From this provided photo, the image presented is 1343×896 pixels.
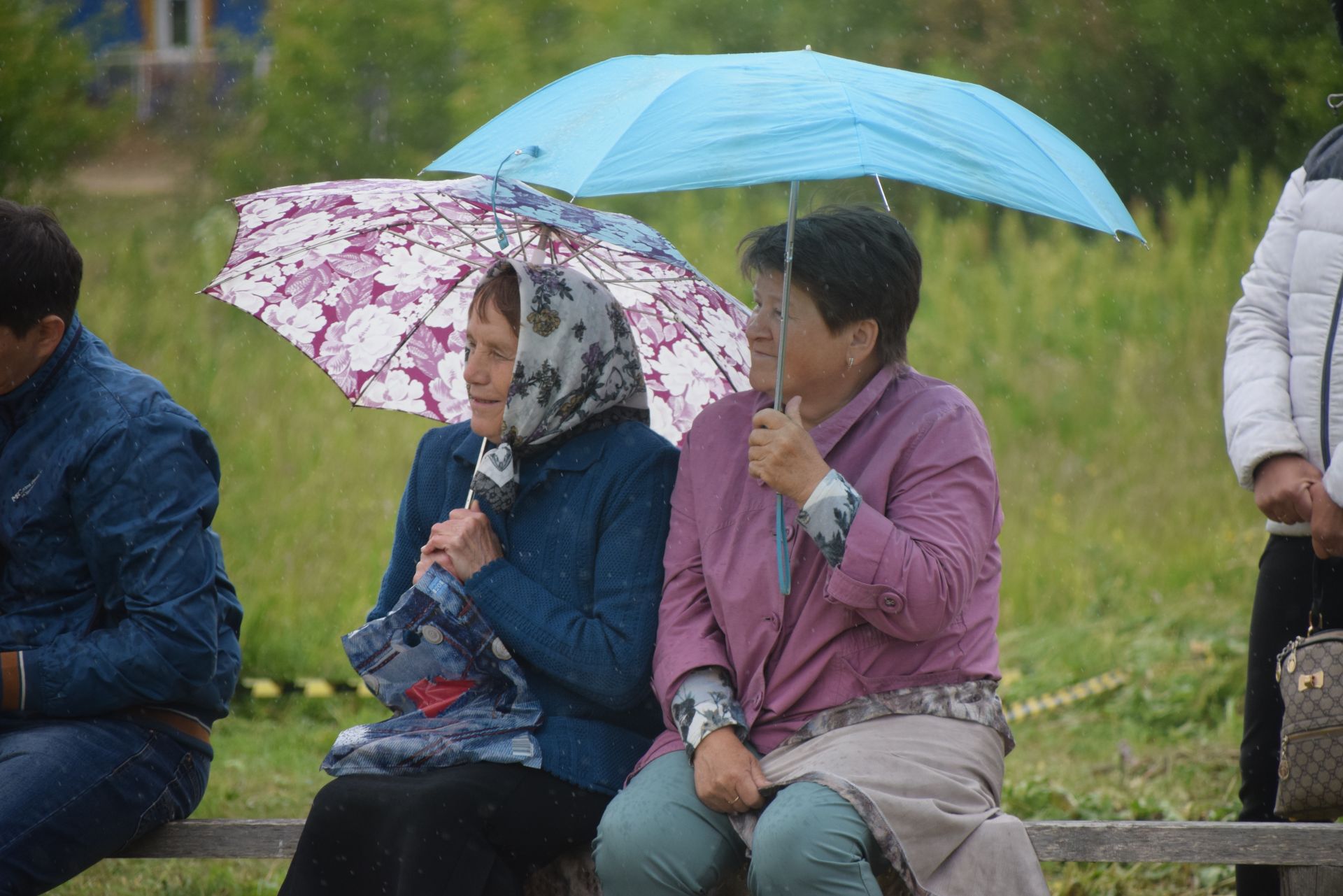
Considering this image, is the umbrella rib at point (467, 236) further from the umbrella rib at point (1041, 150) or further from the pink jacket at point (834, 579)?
the umbrella rib at point (1041, 150)

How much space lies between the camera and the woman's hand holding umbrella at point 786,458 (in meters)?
2.64

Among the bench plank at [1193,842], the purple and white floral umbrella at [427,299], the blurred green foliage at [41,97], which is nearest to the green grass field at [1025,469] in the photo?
the blurred green foliage at [41,97]

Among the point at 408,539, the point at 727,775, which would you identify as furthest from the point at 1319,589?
the point at 408,539

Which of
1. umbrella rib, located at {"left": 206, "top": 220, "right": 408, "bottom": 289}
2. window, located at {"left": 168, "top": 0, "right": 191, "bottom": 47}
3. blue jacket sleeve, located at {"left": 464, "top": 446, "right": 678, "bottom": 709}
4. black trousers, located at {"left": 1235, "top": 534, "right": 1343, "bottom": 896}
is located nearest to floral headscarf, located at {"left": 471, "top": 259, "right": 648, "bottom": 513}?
blue jacket sleeve, located at {"left": 464, "top": 446, "right": 678, "bottom": 709}

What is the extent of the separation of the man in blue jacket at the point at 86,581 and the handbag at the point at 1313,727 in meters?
2.28

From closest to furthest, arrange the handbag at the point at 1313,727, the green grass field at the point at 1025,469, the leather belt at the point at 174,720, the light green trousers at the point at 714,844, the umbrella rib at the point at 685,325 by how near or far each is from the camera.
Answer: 1. the light green trousers at the point at 714,844
2. the handbag at the point at 1313,727
3. the leather belt at the point at 174,720
4. the umbrella rib at the point at 685,325
5. the green grass field at the point at 1025,469

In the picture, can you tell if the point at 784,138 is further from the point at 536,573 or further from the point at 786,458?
the point at 536,573

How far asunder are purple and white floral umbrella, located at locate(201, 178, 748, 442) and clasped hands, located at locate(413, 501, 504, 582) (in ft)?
2.01

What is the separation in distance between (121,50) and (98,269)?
81.4 inches

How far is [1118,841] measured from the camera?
119 inches

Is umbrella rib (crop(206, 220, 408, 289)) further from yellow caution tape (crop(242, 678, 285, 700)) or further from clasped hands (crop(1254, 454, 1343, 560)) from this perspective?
yellow caution tape (crop(242, 678, 285, 700))

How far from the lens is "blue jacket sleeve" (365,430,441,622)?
3.16 m

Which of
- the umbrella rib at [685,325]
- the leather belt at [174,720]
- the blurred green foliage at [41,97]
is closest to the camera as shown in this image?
the leather belt at [174,720]

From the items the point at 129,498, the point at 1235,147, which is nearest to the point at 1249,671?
the point at 129,498
